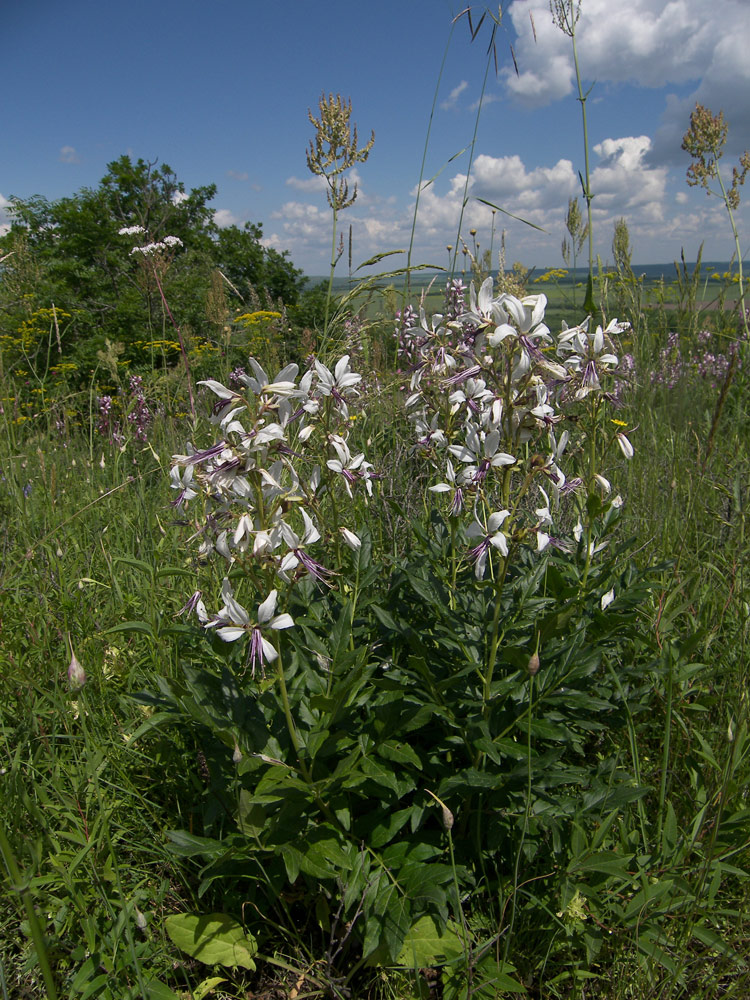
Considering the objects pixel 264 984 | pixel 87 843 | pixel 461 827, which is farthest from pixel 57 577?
pixel 461 827

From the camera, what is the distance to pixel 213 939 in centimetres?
161

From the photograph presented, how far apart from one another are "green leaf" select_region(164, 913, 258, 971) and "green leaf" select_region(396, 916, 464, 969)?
1.30 ft

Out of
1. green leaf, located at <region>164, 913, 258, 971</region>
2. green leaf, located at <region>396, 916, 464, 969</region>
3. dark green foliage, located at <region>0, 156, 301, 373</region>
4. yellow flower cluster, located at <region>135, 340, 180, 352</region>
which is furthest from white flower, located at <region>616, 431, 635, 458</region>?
yellow flower cluster, located at <region>135, 340, 180, 352</region>

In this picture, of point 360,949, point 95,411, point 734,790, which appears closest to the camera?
point 734,790

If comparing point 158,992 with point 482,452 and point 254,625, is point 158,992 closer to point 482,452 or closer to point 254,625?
point 254,625

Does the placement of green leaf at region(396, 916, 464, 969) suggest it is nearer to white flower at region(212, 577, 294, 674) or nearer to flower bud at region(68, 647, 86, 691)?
white flower at region(212, 577, 294, 674)

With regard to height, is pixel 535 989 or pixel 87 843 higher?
pixel 87 843

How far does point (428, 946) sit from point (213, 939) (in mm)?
551

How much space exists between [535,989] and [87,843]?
3.91ft

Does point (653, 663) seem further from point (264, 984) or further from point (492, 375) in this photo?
point (264, 984)

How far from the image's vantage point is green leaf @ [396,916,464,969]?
154cm

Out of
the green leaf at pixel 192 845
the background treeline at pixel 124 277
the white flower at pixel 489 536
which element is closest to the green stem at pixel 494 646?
the white flower at pixel 489 536

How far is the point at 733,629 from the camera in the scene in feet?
7.68

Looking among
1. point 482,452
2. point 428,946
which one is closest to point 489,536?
point 482,452
